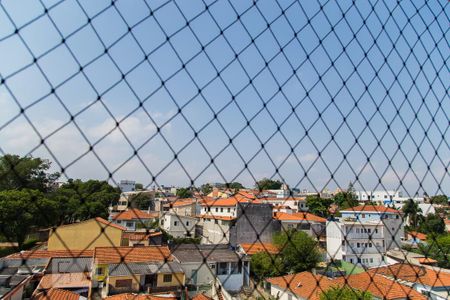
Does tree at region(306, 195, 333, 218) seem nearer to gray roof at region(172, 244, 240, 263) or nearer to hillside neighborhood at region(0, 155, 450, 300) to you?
hillside neighborhood at region(0, 155, 450, 300)

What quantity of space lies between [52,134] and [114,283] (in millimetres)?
4172

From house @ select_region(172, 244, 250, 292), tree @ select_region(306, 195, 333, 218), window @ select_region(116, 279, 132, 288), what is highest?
tree @ select_region(306, 195, 333, 218)

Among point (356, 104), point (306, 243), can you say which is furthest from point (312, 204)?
point (356, 104)

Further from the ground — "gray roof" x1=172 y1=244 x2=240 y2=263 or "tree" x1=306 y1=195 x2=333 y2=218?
"tree" x1=306 y1=195 x2=333 y2=218

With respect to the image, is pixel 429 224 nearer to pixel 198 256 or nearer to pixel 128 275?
pixel 128 275

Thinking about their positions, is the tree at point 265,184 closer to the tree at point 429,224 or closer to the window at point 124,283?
the tree at point 429,224

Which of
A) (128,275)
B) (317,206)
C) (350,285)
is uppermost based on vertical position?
(317,206)

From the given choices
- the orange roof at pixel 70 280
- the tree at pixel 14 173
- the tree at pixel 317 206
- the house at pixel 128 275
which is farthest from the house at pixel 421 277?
the tree at pixel 317 206

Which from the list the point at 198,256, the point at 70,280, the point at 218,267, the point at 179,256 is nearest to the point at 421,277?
the point at 218,267

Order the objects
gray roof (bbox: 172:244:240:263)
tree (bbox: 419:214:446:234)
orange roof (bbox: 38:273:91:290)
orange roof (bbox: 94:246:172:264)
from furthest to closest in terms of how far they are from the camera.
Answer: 1. gray roof (bbox: 172:244:240:263)
2. orange roof (bbox: 94:246:172:264)
3. orange roof (bbox: 38:273:91:290)
4. tree (bbox: 419:214:446:234)

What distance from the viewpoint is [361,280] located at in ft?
13.7

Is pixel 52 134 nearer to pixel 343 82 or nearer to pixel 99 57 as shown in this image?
pixel 99 57

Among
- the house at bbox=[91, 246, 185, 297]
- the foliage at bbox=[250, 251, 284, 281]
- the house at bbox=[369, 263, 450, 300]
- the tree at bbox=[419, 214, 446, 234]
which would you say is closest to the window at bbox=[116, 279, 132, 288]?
the house at bbox=[91, 246, 185, 297]

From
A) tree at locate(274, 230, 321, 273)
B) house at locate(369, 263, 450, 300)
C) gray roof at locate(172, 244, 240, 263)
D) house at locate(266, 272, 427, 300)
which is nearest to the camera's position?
house at locate(369, 263, 450, 300)
